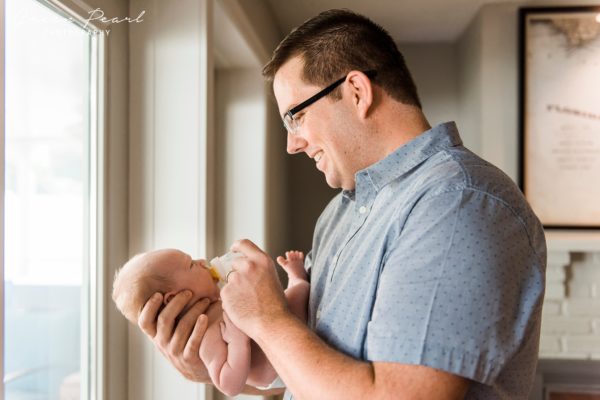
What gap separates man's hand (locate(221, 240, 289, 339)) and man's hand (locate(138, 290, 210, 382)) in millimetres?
152

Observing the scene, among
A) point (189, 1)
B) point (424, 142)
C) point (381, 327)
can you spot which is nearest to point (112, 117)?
point (189, 1)

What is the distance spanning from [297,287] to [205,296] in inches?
7.7

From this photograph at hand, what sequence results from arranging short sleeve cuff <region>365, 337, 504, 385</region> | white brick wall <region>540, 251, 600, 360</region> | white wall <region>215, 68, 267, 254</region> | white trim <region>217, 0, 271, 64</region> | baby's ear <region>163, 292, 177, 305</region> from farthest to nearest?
white brick wall <region>540, 251, 600, 360</region>, white wall <region>215, 68, 267, 254</region>, white trim <region>217, 0, 271, 64</region>, baby's ear <region>163, 292, 177, 305</region>, short sleeve cuff <region>365, 337, 504, 385</region>

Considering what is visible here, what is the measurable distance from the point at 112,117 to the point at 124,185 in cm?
18

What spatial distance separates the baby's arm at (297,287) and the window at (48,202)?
0.45 m

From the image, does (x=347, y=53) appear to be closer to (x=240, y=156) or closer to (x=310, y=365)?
(x=310, y=365)

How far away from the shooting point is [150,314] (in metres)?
1.04

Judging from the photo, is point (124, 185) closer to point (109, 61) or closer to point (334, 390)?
point (109, 61)

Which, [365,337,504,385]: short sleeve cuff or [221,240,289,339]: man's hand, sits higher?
[221,240,289,339]: man's hand

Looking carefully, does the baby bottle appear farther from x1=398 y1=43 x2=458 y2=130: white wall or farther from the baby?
x1=398 y1=43 x2=458 y2=130: white wall

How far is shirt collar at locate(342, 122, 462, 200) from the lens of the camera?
928 millimetres

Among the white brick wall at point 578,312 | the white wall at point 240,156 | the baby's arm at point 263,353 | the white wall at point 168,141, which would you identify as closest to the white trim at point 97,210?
the white wall at point 168,141

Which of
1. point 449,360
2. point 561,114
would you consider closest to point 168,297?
point 449,360

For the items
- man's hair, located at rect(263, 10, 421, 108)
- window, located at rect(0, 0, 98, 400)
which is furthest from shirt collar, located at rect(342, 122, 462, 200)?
window, located at rect(0, 0, 98, 400)
